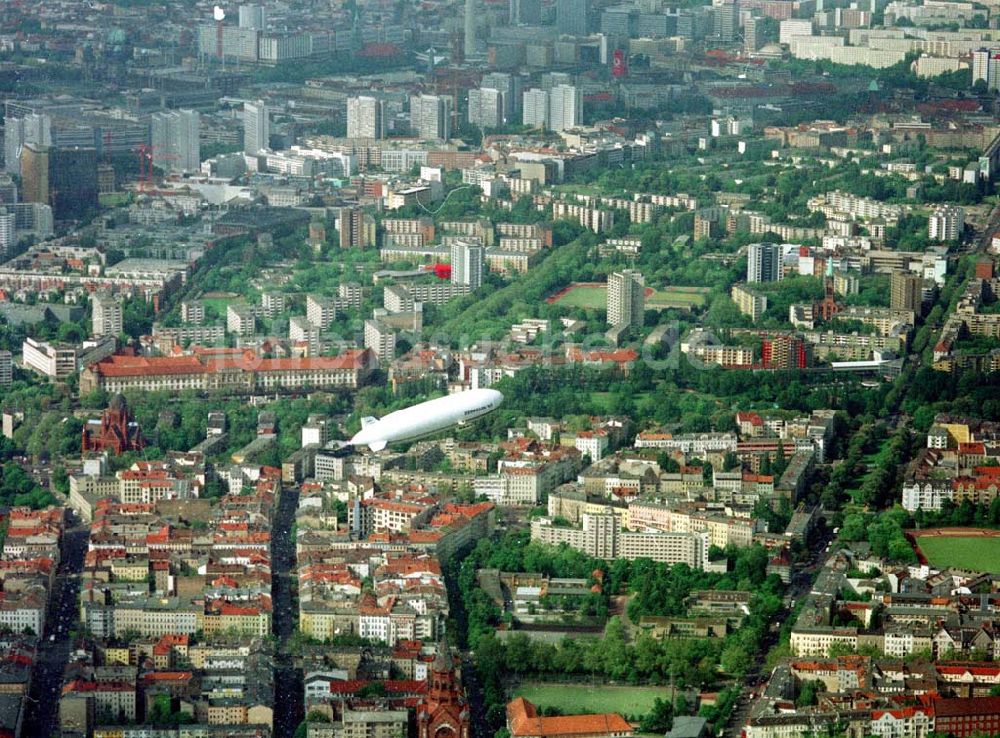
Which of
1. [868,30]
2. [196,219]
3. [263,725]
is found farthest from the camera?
[868,30]

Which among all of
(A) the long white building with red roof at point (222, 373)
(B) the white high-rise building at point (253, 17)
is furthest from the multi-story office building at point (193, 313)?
(B) the white high-rise building at point (253, 17)

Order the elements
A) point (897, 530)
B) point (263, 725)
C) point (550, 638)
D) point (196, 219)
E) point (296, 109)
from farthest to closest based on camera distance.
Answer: point (296, 109), point (196, 219), point (897, 530), point (550, 638), point (263, 725)

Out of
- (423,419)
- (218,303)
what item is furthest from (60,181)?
(423,419)

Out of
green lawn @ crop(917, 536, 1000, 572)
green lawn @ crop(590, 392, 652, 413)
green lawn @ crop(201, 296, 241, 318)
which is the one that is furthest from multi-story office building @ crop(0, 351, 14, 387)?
green lawn @ crop(917, 536, 1000, 572)

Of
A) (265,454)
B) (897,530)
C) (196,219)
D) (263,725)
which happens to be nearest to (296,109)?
(196,219)

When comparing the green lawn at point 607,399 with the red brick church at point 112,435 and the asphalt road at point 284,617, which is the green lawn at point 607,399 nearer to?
the asphalt road at point 284,617

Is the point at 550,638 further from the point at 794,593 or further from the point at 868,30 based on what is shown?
the point at 868,30
